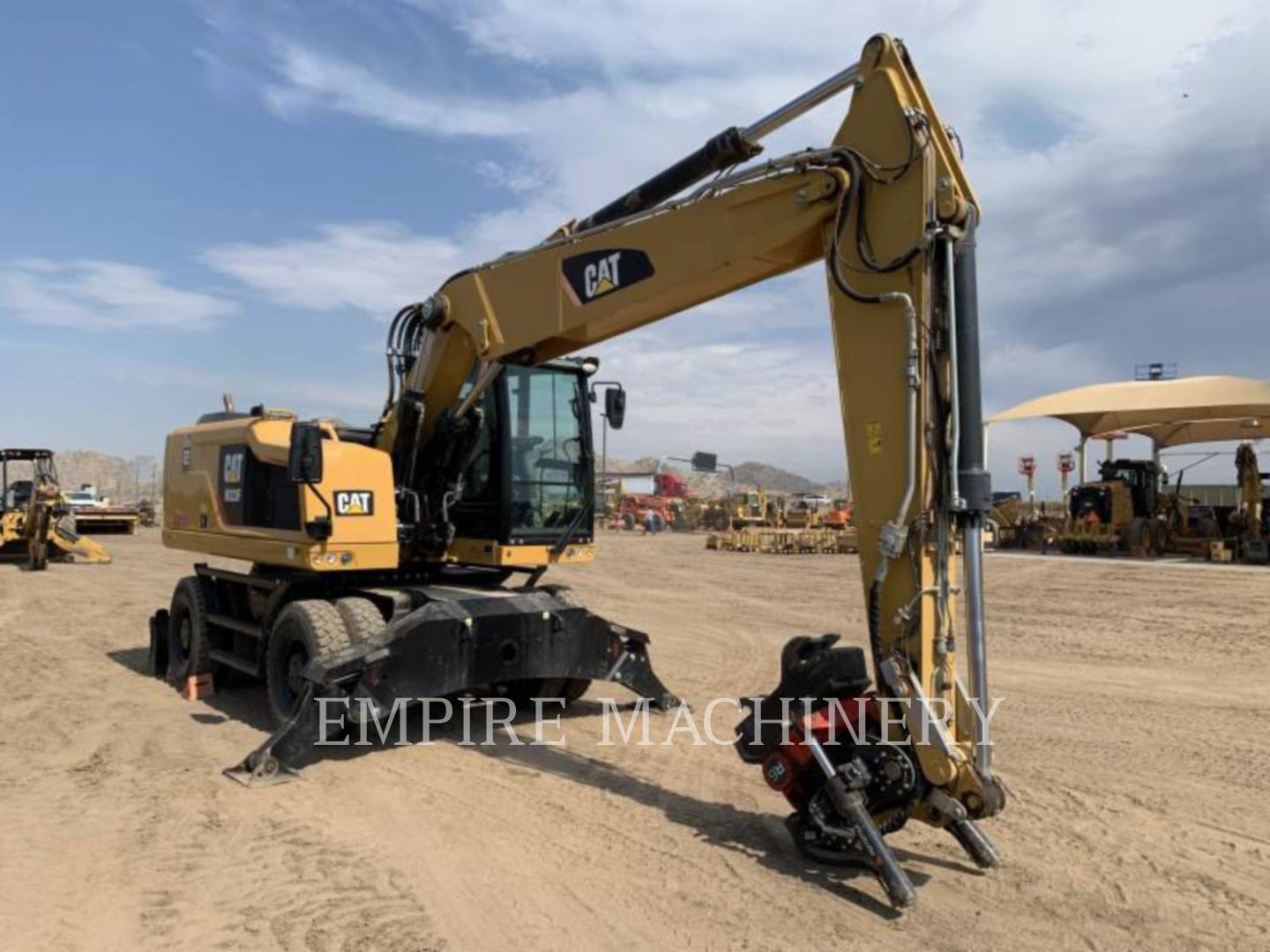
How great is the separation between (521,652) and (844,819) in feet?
10.3

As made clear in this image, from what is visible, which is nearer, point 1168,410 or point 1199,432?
point 1168,410

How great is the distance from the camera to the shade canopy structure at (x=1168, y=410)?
28312mm

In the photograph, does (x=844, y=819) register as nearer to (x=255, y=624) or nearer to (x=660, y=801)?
(x=660, y=801)

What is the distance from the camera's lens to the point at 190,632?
9.48 meters

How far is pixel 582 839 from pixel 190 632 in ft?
18.8

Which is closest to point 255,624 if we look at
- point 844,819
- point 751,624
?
point 844,819

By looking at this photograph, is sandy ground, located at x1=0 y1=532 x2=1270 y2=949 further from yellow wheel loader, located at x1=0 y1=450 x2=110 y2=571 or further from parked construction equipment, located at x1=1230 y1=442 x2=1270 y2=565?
parked construction equipment, located at x1=1230 y1=442 x2=1270 y2=565

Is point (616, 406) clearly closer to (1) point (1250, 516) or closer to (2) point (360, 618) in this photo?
Result: (2) point (360, 618)

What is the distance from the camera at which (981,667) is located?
4.72 m

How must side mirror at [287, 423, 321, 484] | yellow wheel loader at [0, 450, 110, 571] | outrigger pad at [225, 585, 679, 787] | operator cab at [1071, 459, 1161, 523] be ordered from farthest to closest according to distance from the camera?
operator cab at [1071, 459, 1161, 523] → yellow wheel loader at [0, 450, 110, 571] → side mirror at [287, 423, 321, 484] → outrigger pad at [225, 585, 679, 787]

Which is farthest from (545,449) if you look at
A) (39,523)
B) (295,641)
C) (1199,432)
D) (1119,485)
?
(1199,432)

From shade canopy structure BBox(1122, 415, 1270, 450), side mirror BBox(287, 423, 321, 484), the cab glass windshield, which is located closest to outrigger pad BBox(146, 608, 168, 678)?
side mirror BBox(287, 423, 321, 484)

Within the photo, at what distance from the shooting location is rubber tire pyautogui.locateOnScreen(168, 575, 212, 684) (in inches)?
363

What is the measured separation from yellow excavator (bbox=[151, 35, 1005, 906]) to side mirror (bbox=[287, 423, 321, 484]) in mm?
14
